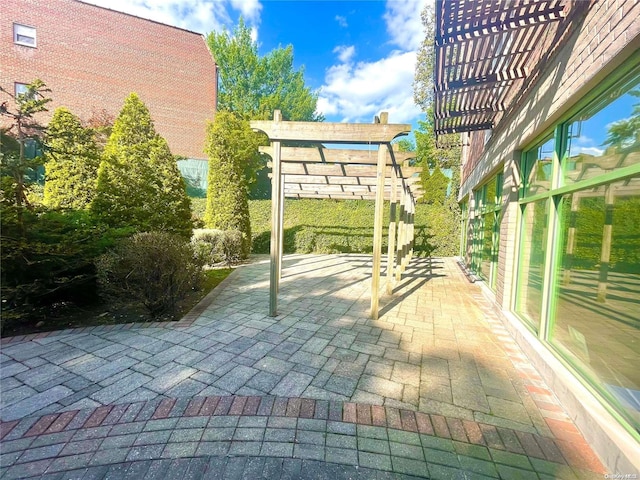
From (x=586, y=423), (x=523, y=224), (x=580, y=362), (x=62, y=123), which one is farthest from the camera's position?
(x=62, y=123)

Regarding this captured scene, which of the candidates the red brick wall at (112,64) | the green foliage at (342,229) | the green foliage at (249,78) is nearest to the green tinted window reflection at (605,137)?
the green foliage at (342,229)

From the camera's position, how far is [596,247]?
2.15 meters

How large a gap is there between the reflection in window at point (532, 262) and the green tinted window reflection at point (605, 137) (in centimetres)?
61

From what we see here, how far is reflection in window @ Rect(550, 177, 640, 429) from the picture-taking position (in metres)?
1.77

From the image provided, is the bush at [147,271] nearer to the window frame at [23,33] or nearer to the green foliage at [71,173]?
the green foliage at [71,173]

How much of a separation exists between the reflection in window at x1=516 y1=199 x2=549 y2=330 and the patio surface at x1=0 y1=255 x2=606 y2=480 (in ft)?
1.48

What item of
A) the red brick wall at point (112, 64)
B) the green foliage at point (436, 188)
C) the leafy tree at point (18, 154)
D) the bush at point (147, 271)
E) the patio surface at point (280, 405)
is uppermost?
the red brick wall at point (112, 64)

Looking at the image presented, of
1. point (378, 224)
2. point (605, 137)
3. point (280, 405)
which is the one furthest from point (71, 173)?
point (605, 137)

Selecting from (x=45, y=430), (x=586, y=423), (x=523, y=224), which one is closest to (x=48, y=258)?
(x=45, y=430)

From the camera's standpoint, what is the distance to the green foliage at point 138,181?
18.5 ft

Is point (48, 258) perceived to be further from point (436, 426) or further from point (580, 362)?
point (580, 362)

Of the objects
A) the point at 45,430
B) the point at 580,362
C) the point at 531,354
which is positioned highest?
the point at 580,362

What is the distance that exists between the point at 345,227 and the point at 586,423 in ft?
34.6

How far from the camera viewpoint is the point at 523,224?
3727mm
